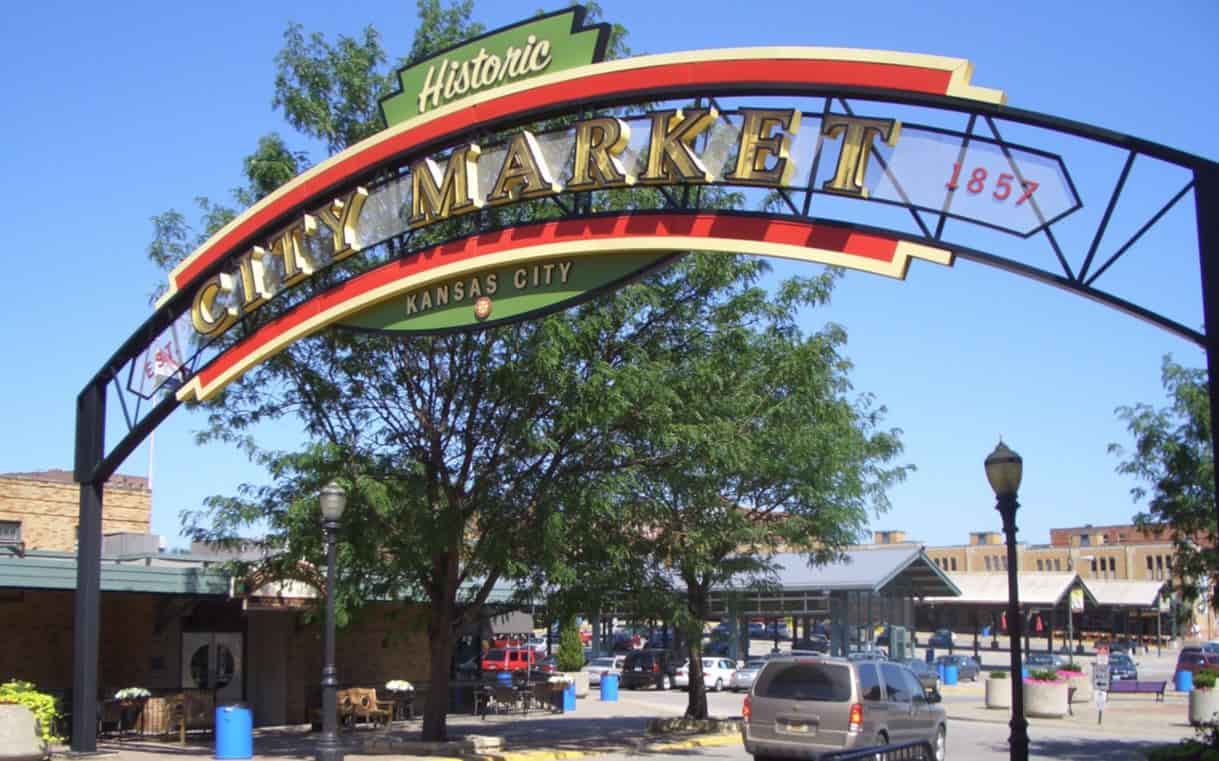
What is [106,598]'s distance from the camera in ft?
88.6

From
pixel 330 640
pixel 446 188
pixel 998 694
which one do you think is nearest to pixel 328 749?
pixel 330 640

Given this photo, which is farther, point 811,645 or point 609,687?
point 811,645

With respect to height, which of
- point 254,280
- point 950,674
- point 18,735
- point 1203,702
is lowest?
point 950,674

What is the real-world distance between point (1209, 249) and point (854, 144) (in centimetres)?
373

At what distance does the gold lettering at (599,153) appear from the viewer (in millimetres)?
15547

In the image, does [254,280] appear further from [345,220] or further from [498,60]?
[498,60]

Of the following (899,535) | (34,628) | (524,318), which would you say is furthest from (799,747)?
(899,535)

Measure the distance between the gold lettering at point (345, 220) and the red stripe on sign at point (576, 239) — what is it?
0.51 meters

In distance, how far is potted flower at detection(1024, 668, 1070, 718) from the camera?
109 ft

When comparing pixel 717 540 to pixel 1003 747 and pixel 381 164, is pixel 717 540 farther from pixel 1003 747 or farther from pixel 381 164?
pixel 381 164

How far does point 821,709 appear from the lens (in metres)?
18.5

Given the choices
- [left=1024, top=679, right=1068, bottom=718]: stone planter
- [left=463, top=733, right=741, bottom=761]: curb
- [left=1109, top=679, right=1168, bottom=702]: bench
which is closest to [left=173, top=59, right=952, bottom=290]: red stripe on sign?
[left=463, top=733, right=741, bottom=761]: curb

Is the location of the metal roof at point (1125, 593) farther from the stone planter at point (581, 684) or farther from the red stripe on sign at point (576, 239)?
the red stripe on sign at point (576, 239)

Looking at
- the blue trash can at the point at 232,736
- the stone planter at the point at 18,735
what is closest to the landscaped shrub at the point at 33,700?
the stone planter at the point at 18,735
